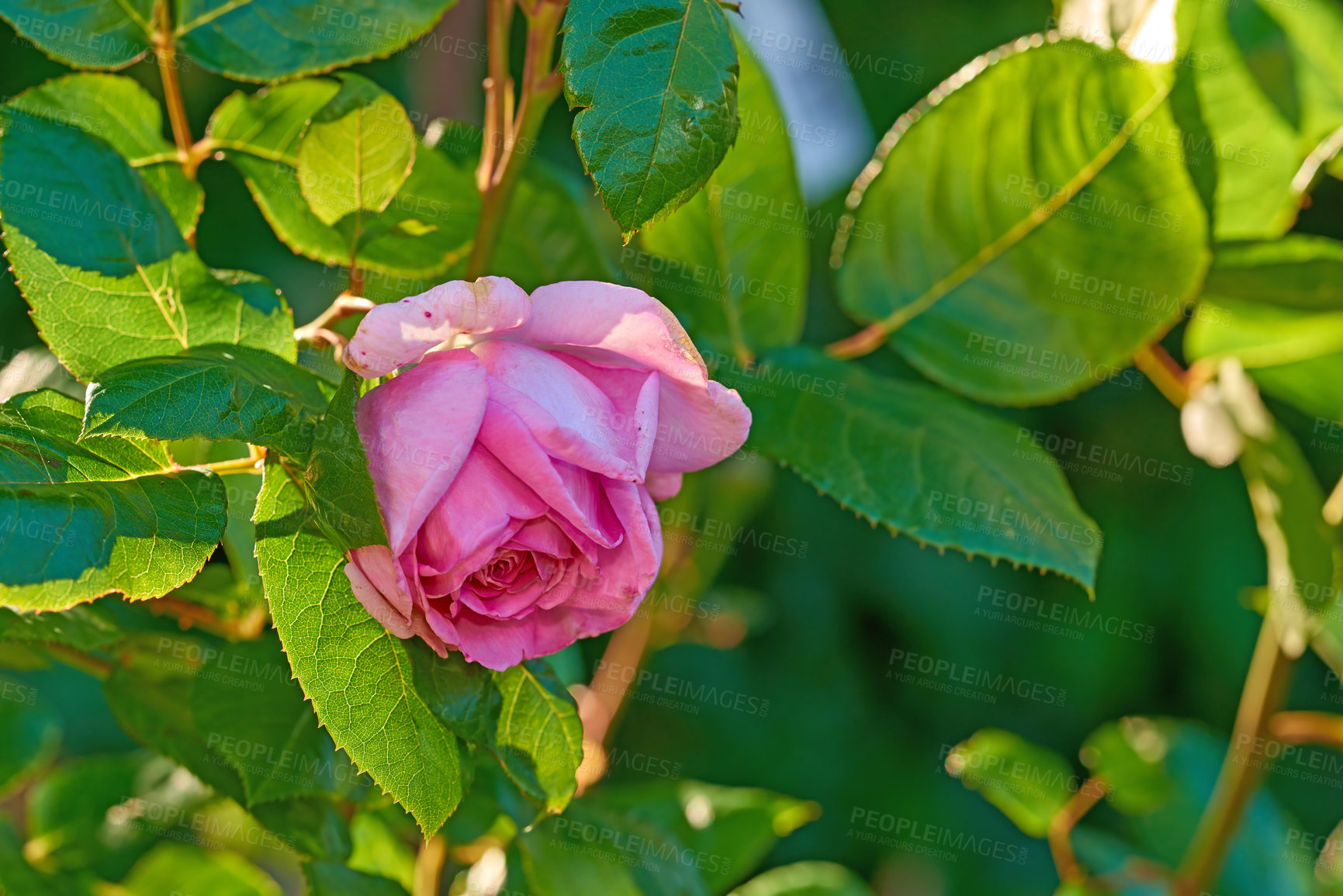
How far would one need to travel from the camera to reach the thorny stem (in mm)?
525

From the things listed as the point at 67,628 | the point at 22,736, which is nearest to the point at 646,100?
the point at 67,628

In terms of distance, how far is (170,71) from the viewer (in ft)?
1.94

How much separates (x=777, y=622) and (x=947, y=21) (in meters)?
0.99

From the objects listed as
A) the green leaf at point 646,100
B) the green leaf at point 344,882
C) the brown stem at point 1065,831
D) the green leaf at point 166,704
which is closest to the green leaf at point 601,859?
the green leaf at point 344,882

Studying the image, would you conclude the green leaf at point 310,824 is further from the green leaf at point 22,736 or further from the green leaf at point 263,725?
the green leaf at point 22,736

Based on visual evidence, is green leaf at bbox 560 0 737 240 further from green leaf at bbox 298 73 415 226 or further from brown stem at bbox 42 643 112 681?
brown stem at bbox 42 643 112 681

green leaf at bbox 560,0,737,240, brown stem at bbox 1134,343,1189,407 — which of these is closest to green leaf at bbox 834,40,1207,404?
brown stem at bbox 1134,343,1189,407

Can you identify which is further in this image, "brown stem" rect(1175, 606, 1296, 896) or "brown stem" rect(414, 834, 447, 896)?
"brown stem" rect(1175, 606, 1296, 896)

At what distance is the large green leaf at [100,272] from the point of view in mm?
466

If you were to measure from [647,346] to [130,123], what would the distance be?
36 centimetres

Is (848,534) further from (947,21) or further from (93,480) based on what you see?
(93,480)

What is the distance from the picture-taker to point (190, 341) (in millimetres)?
475

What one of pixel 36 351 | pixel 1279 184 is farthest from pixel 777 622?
pixel 36 351

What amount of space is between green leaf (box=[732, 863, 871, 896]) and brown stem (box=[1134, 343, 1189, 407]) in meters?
0.50
